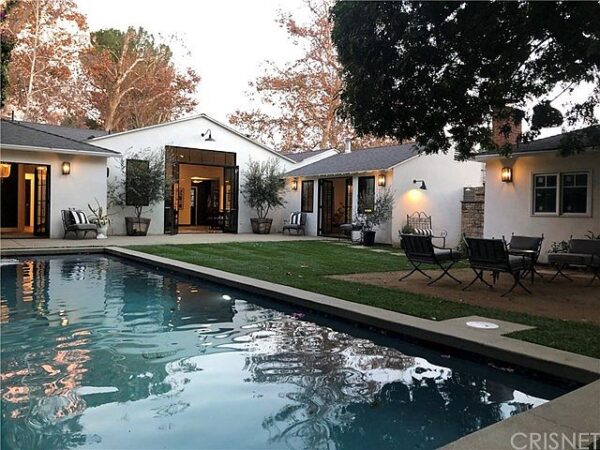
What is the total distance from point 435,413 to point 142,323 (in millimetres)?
3620

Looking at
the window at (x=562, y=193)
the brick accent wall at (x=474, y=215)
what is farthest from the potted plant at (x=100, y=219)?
the window at (x=562, y=193)

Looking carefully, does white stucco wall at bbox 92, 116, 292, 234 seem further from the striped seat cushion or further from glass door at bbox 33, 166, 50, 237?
glass door at bbox 33, 166, 50, 237

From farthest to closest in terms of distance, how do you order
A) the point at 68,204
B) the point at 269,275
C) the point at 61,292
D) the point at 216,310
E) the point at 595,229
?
the point at 68,204
the point at 595,229
the point at 269,275
the point at 61,292
the point at 216,310

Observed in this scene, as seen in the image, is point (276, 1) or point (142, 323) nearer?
point (142, 323)

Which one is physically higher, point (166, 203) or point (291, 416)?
point (166, 203)

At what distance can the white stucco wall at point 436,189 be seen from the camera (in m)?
16.4

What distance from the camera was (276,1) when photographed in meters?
25.7

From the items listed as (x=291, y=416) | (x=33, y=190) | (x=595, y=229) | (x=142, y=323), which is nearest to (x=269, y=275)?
(x=142, y=323)

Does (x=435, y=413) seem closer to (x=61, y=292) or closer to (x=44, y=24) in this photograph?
(x=61, y=292)

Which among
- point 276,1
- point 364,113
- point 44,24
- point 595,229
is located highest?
point 276,1

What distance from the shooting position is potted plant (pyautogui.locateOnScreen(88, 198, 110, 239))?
15.3 meters

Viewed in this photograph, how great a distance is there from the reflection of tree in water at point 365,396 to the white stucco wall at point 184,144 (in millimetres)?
13861

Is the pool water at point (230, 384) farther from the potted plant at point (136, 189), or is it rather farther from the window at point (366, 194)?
the potted plant at point (136, 189)

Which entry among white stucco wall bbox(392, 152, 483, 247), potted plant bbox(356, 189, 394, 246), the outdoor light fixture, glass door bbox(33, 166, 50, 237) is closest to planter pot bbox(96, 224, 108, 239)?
glass door bbox(33, 166, 50, 237)
